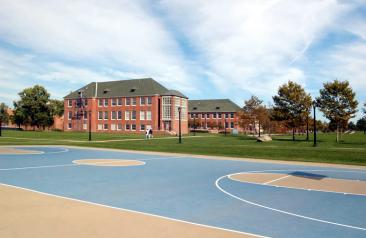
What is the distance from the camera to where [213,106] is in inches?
4606

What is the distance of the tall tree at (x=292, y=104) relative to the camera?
157 ft

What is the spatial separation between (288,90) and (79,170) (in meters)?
37.9

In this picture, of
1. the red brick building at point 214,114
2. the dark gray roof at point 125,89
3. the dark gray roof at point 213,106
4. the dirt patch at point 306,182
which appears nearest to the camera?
the dirt patch at point 306,182

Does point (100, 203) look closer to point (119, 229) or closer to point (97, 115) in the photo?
point (119, 229)

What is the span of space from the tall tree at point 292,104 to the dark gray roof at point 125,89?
38542mm

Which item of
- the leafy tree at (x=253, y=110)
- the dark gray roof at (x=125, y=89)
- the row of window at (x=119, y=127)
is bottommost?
the row of window at (x=119, y=127)

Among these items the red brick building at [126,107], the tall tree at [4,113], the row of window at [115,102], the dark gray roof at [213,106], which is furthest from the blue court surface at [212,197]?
the tall tree at [4,113]

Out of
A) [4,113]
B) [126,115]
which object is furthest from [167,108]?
[4,113]

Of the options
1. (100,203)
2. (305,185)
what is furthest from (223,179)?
(100,203)

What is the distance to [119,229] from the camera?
7082 millimetres

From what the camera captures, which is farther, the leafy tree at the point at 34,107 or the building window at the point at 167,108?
the leafy tree at the point at 34,107

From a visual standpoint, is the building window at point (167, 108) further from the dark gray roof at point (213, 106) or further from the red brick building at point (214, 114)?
the dark gray roof at point (213, 106)

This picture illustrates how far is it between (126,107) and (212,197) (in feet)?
267

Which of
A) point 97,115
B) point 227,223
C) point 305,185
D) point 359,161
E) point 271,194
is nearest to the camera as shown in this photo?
point 227,223
